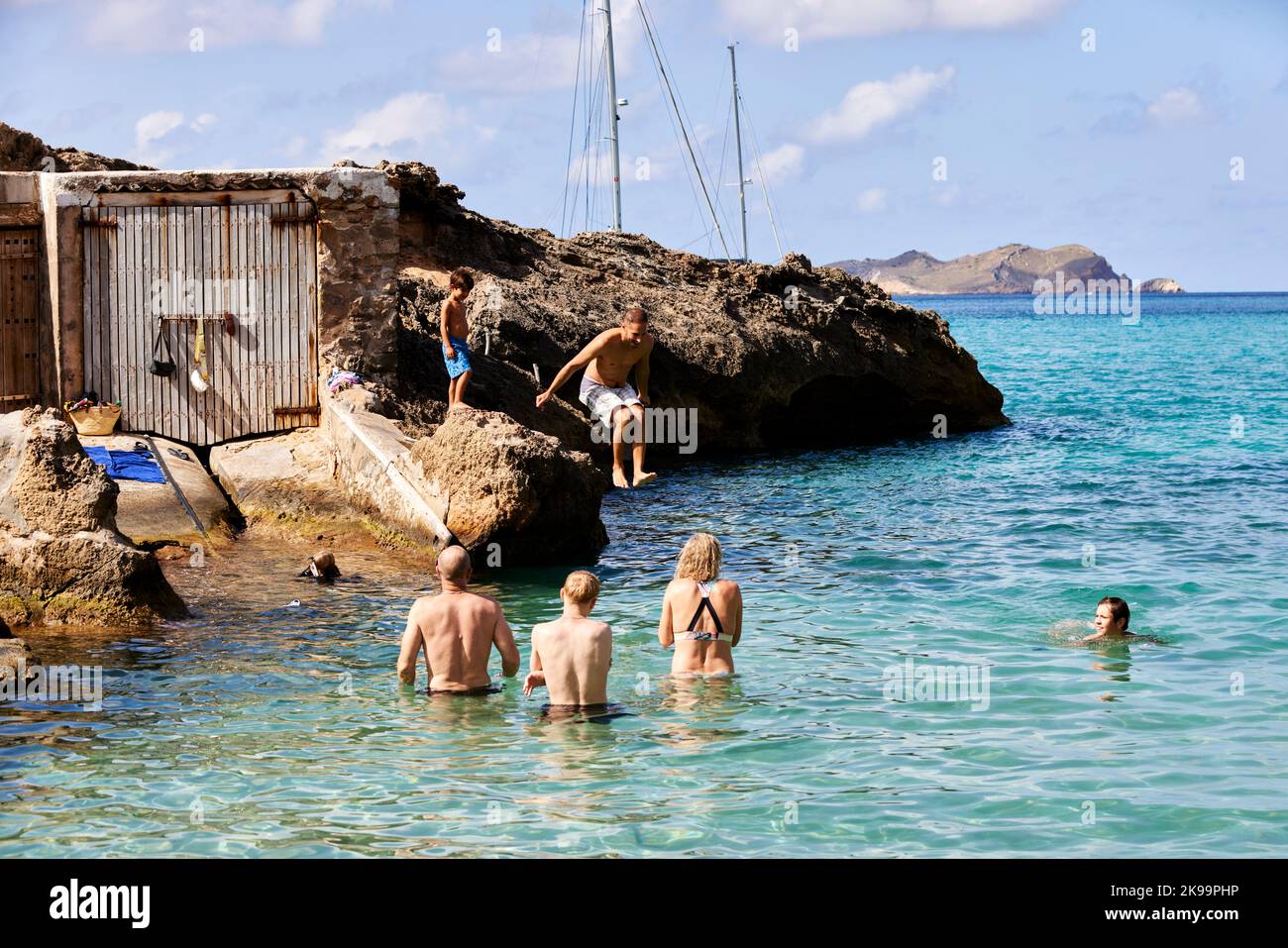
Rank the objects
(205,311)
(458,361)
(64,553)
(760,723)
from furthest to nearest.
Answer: (458,361) → (205,311) → (64,553) → (760,723)

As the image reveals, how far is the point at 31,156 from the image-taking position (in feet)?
64.6

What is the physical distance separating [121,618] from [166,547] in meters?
2.46

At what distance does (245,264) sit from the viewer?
15445 millimetres

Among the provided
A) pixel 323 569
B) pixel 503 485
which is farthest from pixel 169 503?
pixel 503 485

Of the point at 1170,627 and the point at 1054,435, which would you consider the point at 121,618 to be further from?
the point at 1054,435

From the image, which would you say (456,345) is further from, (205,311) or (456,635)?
(456,635)

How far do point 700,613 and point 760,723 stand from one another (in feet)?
2.96

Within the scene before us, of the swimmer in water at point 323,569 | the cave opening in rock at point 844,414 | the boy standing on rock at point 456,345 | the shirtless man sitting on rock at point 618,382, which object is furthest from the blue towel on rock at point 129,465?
the cave opening in rock at point 844,414

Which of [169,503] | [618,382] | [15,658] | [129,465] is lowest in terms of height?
[15,658]

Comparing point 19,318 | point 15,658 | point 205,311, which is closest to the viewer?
point 15,658

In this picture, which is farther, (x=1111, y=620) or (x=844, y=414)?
(x=844, y=414)
